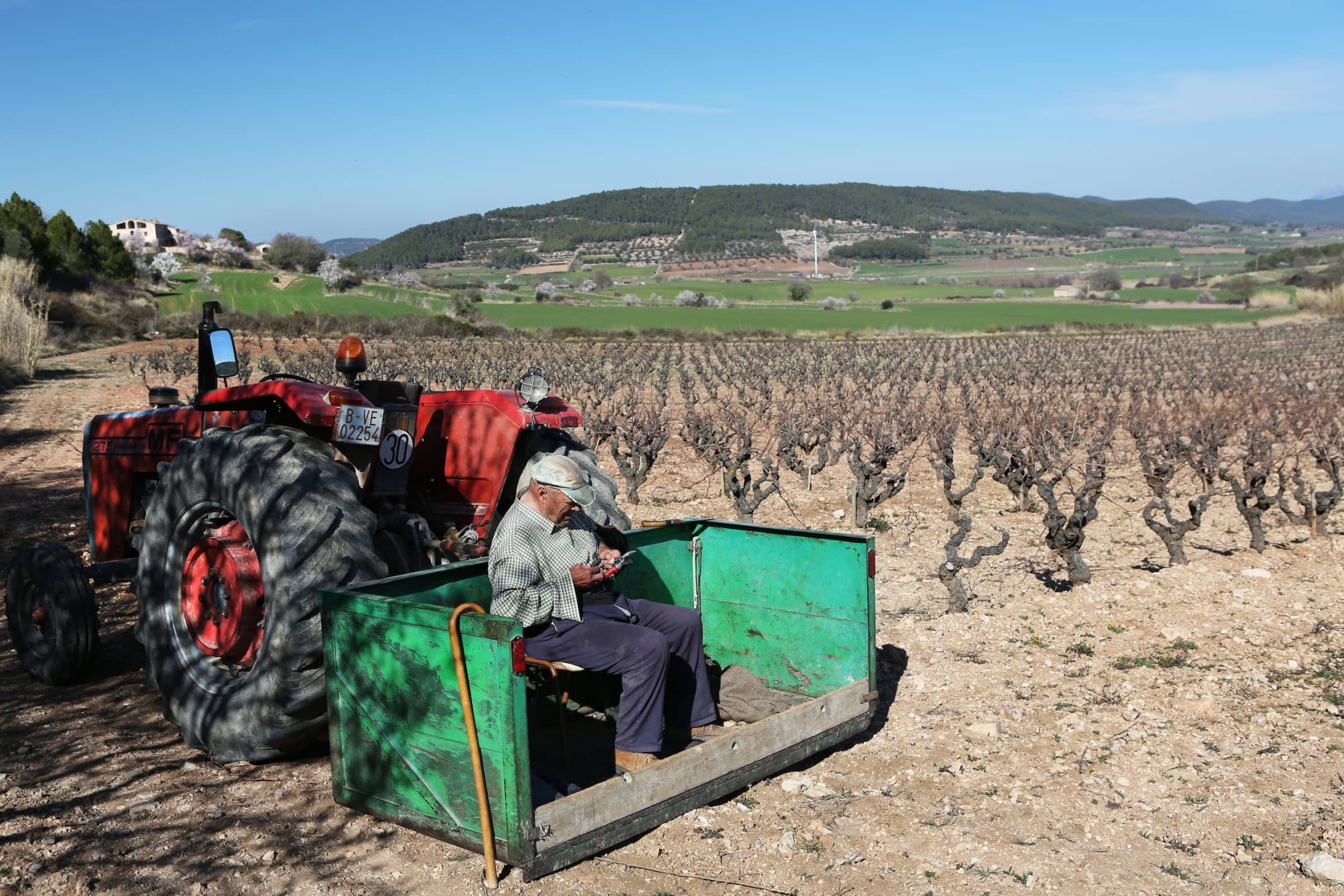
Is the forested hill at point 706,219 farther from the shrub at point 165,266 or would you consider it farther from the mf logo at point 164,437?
the mf logo at point 164,437

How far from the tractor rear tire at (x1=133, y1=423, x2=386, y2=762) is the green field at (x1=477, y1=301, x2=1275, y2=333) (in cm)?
4281

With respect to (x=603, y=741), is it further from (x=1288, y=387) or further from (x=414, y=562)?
Result: (x=1288, y=387)

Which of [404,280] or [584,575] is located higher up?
[404,280]

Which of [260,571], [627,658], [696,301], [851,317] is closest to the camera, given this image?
[627,658]

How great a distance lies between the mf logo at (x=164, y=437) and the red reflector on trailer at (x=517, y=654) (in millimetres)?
3124

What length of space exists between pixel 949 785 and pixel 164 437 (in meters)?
4.26

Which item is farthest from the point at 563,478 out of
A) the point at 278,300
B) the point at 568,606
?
the point at 278,300

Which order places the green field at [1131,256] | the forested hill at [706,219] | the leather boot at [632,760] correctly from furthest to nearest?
the green field at [1131,256], the forested hill at [706,219], the leather boot at [632,760]

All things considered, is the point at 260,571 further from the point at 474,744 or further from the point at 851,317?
the point at 851,317

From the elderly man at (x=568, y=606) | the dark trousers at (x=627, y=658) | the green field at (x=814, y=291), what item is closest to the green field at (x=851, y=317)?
the green field at (x=814, y=291)

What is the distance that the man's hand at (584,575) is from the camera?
417cm

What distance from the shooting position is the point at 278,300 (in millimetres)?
48219

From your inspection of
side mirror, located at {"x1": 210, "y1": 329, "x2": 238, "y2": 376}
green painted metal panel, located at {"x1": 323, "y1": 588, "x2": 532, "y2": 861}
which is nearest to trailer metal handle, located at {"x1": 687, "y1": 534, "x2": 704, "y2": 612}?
green painted metal panel, located at {"x1": 323, "y1": 588, "x2": 532, "y2": 861}

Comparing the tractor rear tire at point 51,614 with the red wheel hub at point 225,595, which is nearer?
the red wheel hub at point 225,595
